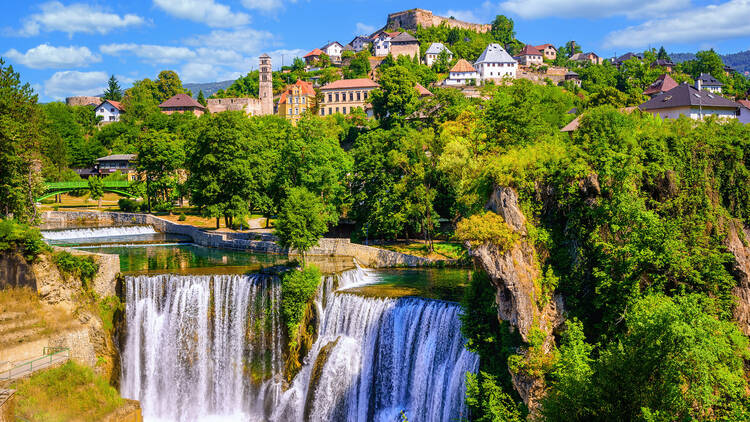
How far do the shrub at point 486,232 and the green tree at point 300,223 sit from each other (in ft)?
40.7

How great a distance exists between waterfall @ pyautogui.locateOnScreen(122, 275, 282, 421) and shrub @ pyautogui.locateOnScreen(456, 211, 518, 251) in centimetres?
1340

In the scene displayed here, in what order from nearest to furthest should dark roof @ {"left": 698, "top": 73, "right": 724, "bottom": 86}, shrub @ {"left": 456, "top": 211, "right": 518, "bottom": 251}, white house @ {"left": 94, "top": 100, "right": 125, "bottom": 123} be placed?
shrub @ {"left": 456, "top": 211, "right": 518, "bottom": 251}, dark roof @ {"left": 698, "top": 73, "right": 724, "bottom": 86}, white house @ {"left": 94, "top": 100, "right": 125, "bottom": 123}

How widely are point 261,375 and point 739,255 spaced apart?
2241 cm

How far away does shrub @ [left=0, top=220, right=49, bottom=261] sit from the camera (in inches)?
1116

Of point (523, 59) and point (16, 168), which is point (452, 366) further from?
point (523, 59)

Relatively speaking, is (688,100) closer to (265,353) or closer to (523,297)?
(523,297)

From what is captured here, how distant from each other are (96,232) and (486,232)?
42.6m

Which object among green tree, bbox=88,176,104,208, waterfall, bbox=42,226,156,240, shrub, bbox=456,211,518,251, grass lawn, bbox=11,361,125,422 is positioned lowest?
grass lawn, bbox=11,361,125,422

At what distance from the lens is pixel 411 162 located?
42531 millimetres

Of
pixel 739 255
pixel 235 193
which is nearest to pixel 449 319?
pixel 739 255

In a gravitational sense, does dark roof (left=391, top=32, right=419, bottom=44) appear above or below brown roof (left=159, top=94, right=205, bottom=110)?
above

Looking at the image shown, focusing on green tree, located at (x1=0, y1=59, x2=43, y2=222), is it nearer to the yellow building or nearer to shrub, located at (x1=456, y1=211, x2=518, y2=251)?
shrub, located at (x1=456, y1=211, x2=518, y2=251)

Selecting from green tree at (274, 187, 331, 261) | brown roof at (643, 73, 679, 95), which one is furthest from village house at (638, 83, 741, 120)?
brown roof at (643, 73, 679, 95)

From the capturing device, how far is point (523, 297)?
822 inches
